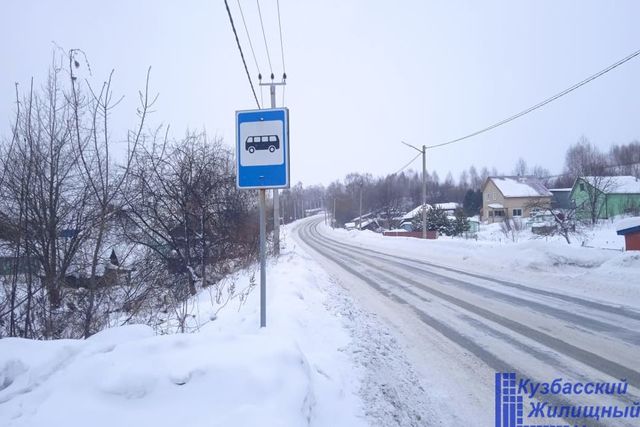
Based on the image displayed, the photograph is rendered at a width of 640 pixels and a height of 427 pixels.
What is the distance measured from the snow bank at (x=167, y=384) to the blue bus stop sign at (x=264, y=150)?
5.60ft

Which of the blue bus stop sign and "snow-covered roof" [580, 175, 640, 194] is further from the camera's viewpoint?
"snow-covered roof" [580, 175, 640, 194]

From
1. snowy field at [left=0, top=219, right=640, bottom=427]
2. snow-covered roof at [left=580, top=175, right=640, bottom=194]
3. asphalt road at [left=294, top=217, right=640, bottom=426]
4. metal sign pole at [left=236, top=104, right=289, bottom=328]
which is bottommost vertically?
asphalt road at [left=294, top=217, right=640, bottom=426]

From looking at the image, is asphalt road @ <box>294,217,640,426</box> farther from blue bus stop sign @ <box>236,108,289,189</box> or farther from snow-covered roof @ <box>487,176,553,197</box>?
snow-covered roof @ <box>487,176,553,197</box>

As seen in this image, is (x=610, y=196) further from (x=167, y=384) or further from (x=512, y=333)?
(x=167, y=384)

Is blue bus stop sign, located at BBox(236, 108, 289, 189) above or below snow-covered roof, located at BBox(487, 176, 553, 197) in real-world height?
below

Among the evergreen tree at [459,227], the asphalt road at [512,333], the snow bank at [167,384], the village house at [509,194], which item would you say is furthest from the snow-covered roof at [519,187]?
the snow bank at [167,384]

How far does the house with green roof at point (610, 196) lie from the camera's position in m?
39.8

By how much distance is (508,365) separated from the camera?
185 inches

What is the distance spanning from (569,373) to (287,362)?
→ 353 centimetres

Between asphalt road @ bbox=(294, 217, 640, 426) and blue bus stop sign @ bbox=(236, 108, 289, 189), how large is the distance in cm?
307

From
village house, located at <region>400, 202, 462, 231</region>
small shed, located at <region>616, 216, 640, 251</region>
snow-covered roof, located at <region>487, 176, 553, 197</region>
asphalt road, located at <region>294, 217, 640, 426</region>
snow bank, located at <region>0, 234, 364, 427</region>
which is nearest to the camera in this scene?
snow bank, located at <region>0, 234, 364, 427</region>

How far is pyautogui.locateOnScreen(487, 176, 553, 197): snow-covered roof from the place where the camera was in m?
57.0

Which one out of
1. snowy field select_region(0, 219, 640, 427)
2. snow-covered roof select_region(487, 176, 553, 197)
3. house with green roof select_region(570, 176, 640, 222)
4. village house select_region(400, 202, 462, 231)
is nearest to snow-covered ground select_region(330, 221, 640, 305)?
snowy field select_region(0, 219, 640, 427)

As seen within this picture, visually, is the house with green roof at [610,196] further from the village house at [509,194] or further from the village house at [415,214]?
the village house at [415,214]
